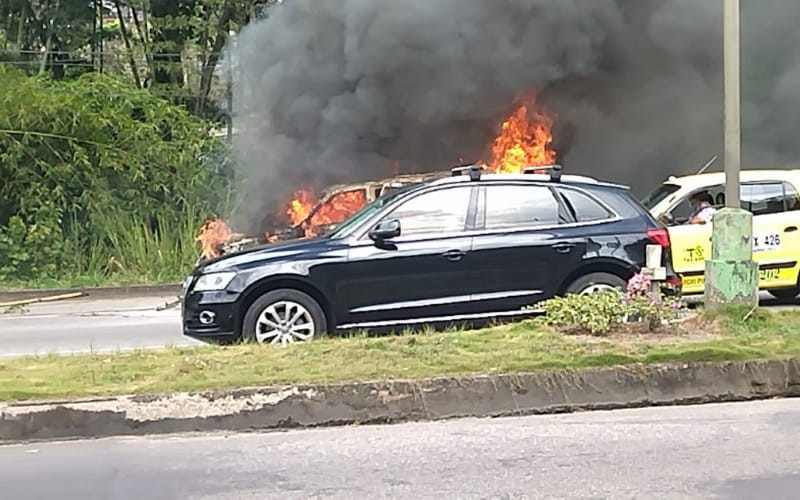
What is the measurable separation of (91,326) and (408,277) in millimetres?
5640

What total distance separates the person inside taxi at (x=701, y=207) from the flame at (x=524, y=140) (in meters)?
8.00

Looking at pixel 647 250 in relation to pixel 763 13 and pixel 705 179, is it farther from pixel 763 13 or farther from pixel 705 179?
pixel 763 13

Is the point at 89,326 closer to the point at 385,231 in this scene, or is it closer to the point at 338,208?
the point at 338,208

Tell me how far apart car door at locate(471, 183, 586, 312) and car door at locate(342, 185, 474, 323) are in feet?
0.45

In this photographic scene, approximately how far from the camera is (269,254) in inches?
335

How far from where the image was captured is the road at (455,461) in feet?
16.8

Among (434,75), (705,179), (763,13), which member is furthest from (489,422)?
(763,13)

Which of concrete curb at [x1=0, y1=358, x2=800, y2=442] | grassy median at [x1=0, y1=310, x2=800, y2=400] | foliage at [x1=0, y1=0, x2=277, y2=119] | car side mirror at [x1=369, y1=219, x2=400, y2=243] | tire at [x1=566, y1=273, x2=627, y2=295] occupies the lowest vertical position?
concrete curb at [x1=0, y1=358, x2=800, y2=442]

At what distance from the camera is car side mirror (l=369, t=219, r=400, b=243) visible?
8.52 metres

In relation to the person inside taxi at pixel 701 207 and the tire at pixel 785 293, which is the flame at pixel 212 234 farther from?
the tire at pixel 785 293

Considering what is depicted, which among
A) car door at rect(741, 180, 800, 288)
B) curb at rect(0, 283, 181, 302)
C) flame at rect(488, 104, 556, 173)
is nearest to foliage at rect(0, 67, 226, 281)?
curb at rect(0, 283, 181, 302)

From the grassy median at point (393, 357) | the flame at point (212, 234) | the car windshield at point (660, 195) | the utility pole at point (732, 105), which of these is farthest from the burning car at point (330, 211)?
the grassy median at point (393, 357)

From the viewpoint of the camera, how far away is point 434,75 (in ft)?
65.9

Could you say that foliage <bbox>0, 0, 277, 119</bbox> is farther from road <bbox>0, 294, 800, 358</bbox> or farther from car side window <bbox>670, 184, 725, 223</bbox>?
car side window <bbox>670, 184, 725, 223</bbox>
